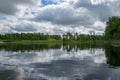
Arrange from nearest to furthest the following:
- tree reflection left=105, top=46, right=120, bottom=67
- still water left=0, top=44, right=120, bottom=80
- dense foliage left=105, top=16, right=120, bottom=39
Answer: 1. still water left=0, top=44, right=120, bottom=80
2. tree reflection left=105, top=46, right=120, bottom=67
3. dense foliage left=105, top=16, right=120, bottom=39

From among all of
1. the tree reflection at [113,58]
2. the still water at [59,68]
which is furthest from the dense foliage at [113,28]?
the still water at [59,68]

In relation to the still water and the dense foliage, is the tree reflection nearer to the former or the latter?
the still water

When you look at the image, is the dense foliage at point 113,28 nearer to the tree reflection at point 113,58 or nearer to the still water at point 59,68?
the tree reflection at point 113,58

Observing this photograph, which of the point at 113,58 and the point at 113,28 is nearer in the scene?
the point at 113,58

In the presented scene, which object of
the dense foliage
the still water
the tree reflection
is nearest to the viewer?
the still water

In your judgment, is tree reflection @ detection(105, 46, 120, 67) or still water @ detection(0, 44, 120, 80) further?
tree reflection @ detection(105, 46, 120, 67)

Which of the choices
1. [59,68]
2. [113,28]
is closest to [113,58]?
[59,68]

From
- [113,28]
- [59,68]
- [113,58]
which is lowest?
[59,68]

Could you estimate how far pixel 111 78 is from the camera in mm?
24562

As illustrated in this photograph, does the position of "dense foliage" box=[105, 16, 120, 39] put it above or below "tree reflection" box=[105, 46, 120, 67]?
above

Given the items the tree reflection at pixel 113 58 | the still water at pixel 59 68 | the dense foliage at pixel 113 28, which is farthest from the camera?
the dense foliage at pixel 113 28

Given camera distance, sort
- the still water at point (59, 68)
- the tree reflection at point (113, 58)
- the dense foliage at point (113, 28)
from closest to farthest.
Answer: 1. the still water at point (59, 68)
2. the tree reflection at point (113, 58)
3. the dense foliage at point (113, 28)

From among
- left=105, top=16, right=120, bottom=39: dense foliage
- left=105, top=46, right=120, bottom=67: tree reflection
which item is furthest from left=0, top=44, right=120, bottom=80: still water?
left=105, top=16, right=120, bottom=39: dense foliage

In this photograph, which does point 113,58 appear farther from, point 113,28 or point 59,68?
point 113,28
